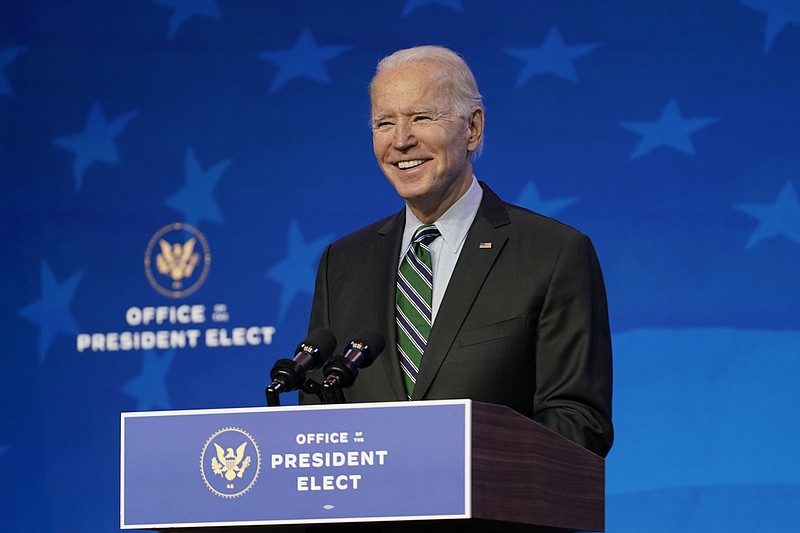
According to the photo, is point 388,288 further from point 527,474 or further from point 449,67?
point 527,474

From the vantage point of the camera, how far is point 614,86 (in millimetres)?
4191

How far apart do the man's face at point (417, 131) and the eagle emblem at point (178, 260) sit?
1966 mm

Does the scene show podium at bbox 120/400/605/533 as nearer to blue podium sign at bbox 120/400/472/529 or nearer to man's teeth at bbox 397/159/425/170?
blue podium sign at bbox 120/400/472/529

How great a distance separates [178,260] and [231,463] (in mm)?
2654

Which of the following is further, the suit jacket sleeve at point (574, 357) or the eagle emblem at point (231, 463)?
the suit jacket sleeve at point (574, 357)

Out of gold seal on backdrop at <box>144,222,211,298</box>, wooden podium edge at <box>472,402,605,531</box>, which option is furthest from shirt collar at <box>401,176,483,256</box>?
gold seal on backdrop at <box>144,222,211,298</box>

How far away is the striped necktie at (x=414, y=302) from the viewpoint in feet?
8.51

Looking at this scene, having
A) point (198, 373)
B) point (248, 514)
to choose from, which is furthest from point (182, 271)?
point (248, 514)

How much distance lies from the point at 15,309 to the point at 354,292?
7.77 ft

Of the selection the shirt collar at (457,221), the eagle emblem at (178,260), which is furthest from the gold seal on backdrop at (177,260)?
the shirt collar at (457,221)

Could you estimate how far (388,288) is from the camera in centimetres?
271

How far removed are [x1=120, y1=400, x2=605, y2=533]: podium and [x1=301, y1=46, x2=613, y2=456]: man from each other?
17.4 inches

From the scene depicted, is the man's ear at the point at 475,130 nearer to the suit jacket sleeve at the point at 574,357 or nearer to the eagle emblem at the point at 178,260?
the suit jacket sleeve at the point at 574,357

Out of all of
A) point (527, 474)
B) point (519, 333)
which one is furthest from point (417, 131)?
point (527, 474)
